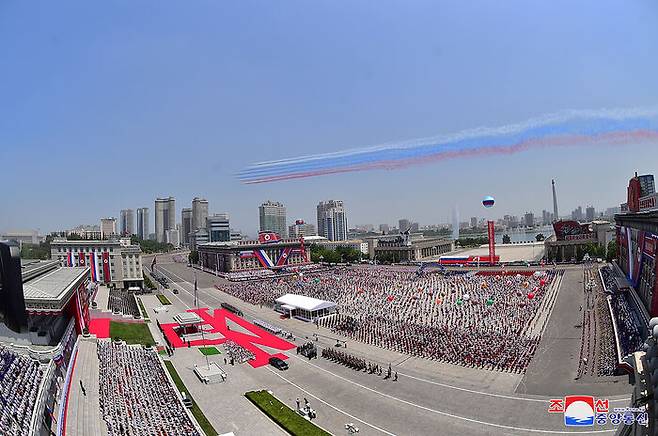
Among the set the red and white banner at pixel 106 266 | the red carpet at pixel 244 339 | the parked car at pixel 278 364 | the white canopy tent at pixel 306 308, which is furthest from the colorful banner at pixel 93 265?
the parked car at pixel 278 364

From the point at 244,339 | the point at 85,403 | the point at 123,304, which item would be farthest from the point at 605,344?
the point at 123,304

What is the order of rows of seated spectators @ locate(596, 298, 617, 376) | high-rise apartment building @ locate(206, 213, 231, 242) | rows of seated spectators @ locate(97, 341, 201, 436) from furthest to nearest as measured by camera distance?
high-rise apartment building @ locate(206, 213, 231, 242), rows of seated spectators @ locate(596, 298, 617, 376), rows of seated spectators @ locate(97, 341, 201, 436)

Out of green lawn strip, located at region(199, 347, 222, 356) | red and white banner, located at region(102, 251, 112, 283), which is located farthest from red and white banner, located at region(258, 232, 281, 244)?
green lawn strip, located at region(199, 347, 222, 356)

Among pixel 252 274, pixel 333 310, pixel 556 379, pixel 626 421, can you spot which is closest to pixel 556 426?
pixel 556 379

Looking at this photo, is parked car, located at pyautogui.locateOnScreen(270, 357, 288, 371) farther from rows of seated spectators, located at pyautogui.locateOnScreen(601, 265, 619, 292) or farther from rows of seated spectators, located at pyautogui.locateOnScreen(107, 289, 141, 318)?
rows of seated spectators, located at pyautogui.locateOnScreen(601, 265, 619, 292)

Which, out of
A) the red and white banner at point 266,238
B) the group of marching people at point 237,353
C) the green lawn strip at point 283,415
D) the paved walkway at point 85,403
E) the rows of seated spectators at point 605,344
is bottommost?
the group of marching people at point 237,353

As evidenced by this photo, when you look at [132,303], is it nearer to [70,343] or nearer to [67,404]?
[70,343]

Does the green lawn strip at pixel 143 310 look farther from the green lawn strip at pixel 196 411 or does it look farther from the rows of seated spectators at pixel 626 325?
the rows of seated spectators at pixel 626 325
